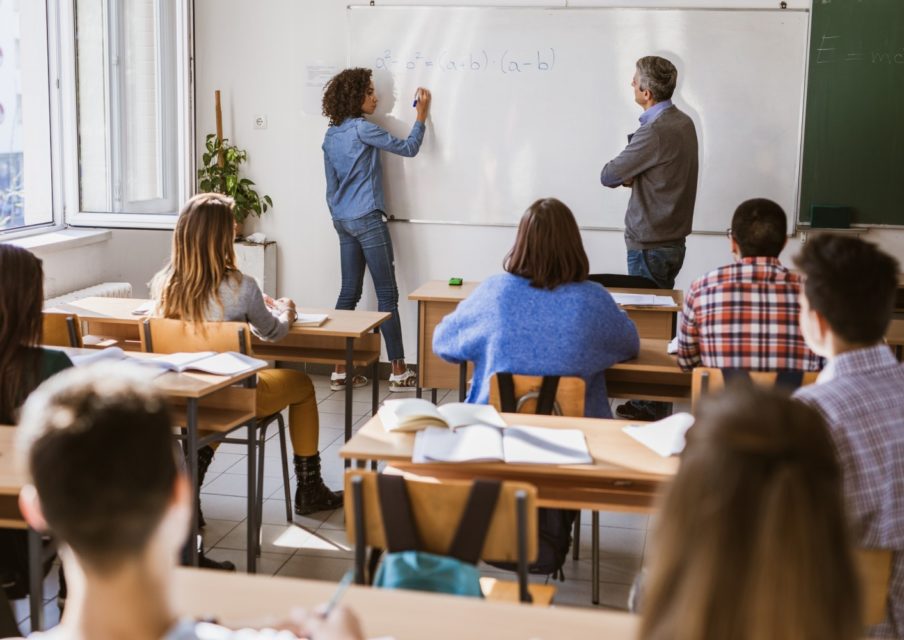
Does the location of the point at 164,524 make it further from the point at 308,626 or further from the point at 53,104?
the point at 53,104

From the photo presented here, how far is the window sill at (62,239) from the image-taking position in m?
5.37

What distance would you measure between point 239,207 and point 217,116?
55 cm

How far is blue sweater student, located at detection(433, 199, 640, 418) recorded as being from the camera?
3.16 m

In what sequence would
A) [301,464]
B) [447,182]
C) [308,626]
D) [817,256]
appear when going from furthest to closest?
[447,182] → [301,464] → [817,256] → [308,626]

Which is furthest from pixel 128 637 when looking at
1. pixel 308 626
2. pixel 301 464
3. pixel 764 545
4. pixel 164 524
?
pixel 301 464

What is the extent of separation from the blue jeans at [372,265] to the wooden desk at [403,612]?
449 cm

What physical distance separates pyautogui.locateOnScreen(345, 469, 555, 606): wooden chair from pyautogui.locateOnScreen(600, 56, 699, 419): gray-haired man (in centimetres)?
347

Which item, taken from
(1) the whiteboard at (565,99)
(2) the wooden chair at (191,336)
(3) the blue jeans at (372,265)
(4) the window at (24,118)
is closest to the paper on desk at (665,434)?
(2) the wooden chair at (191,336)

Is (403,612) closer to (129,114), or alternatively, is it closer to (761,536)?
(761,536)

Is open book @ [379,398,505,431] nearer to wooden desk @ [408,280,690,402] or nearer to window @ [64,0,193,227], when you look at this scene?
wooden desk @ [408,280,690,402]

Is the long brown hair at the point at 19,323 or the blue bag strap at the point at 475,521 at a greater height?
the long brown hair at the point at 19,323

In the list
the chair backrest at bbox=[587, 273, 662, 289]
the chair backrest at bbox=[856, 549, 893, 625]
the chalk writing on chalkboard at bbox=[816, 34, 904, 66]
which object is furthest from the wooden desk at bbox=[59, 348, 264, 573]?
the chalk writing on chalkboard at bbox=[816, 34, 904, 66]

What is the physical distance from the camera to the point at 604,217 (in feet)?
20.2

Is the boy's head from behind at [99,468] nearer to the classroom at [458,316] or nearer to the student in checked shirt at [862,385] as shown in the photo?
the classroom at [458,316]
